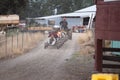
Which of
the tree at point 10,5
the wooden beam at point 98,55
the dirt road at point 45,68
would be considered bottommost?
the dirt road at point 45,68

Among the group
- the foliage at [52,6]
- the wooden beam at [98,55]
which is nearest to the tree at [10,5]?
the wooden beam at [98,55]

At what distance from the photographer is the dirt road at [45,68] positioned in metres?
13.6

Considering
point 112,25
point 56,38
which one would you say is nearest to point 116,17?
point 112,25

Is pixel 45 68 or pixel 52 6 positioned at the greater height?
pixel 52 6

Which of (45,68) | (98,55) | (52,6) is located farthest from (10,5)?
(52,6)

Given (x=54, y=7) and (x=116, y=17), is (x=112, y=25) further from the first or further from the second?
(x=54, y=7)

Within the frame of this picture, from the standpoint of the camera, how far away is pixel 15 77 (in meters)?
13.4

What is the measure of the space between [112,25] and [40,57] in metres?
10.1

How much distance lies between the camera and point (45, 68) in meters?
15.7

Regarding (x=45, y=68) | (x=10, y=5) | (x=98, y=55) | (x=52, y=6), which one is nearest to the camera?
(x=98, y=55)

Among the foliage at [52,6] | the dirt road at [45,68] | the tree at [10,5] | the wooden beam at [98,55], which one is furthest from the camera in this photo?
the foliage at [52,6]

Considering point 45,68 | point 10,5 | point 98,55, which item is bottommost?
point 45,68

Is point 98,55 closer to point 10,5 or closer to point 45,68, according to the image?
point 45,68

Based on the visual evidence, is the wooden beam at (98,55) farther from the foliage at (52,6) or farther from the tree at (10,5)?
the foliage at (52,6)
